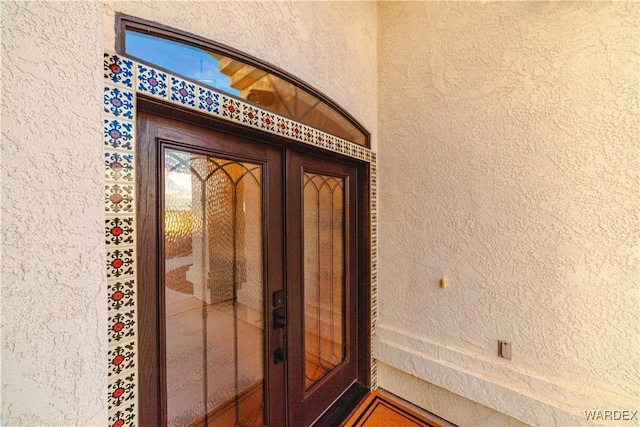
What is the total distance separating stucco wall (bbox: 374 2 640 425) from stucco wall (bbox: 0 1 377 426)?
2241 mm

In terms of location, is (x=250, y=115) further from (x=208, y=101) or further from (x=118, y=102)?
(x=118, y=102)

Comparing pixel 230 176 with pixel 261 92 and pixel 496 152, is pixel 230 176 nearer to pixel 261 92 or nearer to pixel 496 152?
pixel 261 92

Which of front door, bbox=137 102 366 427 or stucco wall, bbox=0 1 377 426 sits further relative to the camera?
front door, bbox=137 102 366 427

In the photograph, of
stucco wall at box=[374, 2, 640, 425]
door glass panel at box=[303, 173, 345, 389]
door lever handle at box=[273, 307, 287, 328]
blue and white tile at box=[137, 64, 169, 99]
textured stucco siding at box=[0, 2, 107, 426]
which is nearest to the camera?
textured stucco siding at box=[0, 2, 107, 426]

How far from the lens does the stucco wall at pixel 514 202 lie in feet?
5.25

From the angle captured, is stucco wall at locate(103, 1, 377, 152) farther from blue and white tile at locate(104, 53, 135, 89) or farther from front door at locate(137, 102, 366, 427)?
front door at locate(137, 102, 366, 427)

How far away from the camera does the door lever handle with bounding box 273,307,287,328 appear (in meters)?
1.81

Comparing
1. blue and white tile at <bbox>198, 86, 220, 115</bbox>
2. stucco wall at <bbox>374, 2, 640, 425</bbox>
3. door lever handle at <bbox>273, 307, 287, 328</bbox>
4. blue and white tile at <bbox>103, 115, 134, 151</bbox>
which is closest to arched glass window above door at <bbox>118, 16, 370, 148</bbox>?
blue and white tile at <bbox>198, 86, 220, 115</bbox>

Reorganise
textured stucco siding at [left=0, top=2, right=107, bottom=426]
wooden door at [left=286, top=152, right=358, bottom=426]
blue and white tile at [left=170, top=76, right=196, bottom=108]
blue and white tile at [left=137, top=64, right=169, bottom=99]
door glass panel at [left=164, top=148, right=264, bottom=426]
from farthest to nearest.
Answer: wooden door at [left=286, top=152, right=358, bottom=426], door glass panel at [left=164, top=148, right=264, bottom=426], blue and white tile at [left=170, top=76, right=196, bottom=108], blue and white tile at [left=137, top=64, right=169, bottom=99], textured stucco siding at [left=0, top=2, right=107, bottom=426]

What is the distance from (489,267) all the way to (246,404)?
2.09 meters

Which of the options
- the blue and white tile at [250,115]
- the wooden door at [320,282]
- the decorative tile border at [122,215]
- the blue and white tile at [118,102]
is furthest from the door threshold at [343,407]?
the blue and white tile at [118,102]

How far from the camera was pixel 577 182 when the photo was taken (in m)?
1.70

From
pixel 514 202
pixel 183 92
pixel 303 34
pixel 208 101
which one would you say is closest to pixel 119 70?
pixel 183 92

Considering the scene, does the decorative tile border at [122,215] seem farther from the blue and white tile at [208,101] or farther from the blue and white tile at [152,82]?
the blue and white tile at [208,101]
